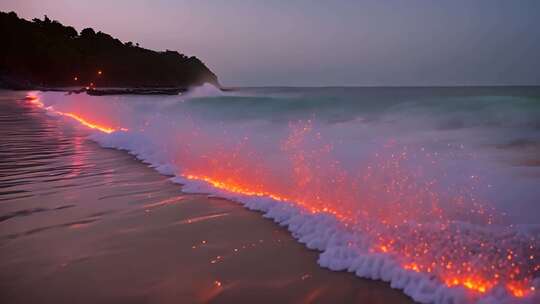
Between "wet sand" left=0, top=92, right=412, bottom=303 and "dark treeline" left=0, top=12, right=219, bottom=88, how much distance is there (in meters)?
94.4

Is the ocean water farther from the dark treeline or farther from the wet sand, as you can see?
the dark treeline

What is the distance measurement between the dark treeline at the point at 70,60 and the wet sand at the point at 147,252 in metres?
94.4

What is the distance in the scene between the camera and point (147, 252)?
207 inches

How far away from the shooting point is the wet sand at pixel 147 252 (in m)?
4.23

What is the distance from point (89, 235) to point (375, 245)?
3.64 m

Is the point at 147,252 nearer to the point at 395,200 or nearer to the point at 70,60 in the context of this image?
the point at 395,200

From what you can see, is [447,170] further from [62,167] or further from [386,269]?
[62,167]

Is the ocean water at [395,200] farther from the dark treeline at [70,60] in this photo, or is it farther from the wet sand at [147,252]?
the dark treeline at [70,60]

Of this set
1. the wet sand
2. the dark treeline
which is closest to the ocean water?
the wet sand

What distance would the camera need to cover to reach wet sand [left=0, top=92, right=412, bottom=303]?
4234mm

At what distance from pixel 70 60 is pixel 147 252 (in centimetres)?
13487

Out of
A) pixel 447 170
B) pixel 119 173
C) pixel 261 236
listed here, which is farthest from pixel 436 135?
pixel 261 236

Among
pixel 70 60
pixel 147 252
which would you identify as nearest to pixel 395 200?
pixel 147 252

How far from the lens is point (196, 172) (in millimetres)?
10141
